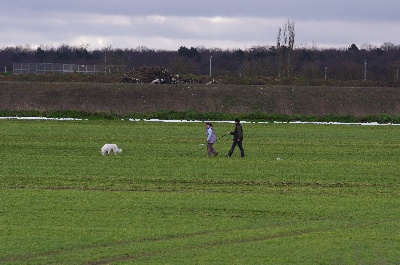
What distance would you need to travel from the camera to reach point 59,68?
380 feet

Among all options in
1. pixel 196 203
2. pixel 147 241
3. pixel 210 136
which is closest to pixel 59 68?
pixel 210 136

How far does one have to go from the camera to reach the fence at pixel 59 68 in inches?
4294

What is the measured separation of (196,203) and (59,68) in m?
93.5

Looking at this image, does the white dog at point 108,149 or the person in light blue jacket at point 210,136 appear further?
the white dog at point 108,149

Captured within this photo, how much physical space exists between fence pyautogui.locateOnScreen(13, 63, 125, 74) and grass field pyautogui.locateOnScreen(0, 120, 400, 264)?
61.9 meters

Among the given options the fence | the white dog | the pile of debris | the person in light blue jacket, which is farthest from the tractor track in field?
the fence

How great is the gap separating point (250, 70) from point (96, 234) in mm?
86699

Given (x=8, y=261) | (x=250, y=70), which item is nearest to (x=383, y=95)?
(x=250, y=70)

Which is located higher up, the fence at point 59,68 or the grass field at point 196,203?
the fence at point 59,68

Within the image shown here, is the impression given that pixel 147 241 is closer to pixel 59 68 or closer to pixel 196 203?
pixel 196 203

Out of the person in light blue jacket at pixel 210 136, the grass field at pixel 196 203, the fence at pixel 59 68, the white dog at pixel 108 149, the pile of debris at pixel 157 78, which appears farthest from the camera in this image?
the fence at pixel 59 68

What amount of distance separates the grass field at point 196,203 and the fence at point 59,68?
61942 millimetres

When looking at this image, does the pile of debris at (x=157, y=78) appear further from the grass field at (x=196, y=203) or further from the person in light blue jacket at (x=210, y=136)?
the person in light blue jacket at (x=210, y=136)

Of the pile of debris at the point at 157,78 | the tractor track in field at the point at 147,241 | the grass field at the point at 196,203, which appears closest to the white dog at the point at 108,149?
the grass field at the point at 196,203
